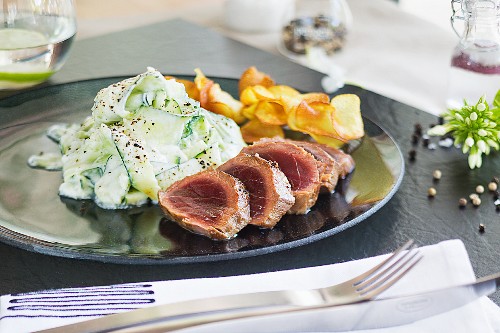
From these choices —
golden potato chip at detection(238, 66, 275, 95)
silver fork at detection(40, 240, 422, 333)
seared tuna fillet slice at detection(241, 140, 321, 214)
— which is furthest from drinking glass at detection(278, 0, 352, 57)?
silver fork at detection(40, 240, 422, 333)

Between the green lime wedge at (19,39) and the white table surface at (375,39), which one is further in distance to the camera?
the white table surface at (375,39)

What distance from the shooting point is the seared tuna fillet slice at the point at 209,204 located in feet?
4.75

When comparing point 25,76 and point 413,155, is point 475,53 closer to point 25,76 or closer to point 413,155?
point 413,155

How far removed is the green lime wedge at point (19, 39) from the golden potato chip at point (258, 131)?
2.29 ft

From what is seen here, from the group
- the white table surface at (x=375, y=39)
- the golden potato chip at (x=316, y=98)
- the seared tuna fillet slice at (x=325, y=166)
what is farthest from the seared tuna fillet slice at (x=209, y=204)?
the white table surface at (x=375, y=39)

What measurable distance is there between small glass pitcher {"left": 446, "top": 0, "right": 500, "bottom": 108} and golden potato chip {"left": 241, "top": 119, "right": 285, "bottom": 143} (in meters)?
0.53

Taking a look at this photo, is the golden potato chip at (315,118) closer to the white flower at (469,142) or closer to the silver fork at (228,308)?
the white flower at (469,142)

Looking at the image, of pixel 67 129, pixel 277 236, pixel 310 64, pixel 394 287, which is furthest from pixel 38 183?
pixel 310 64

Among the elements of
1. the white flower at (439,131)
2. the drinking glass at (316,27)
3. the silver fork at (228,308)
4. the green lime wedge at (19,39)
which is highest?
the silver fork at (228,308)

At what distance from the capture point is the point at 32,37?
220cm

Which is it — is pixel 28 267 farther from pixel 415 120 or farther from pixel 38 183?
pixel 415 120

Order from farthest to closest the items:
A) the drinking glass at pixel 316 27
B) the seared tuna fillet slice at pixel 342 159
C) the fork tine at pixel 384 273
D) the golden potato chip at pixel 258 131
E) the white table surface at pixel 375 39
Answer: the drinking glass at pixel 316 27 < the white table surface at pixel 375 39 < the golden potato chip at pixel 258 131 < the seared tuna fillet slice at pixel 342 159 < the fork tine at pixel 384 273

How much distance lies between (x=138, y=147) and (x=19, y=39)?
77 centimetres

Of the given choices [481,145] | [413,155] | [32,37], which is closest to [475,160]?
[481,145]
